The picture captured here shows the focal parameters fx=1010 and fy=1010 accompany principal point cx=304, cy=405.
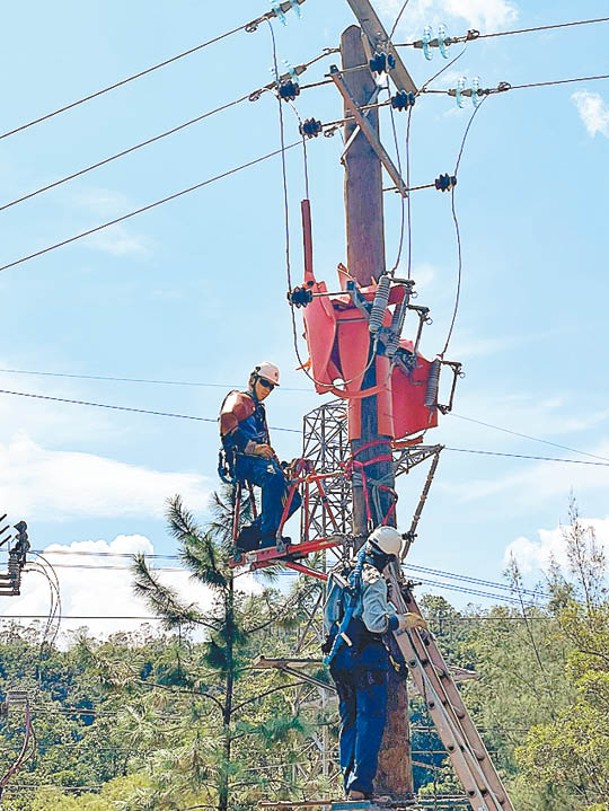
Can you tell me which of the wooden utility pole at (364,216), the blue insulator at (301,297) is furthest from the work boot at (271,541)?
the blue insulator at (301,297)

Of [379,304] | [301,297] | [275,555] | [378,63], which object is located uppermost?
[378,63]

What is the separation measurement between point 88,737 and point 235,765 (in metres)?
44.5

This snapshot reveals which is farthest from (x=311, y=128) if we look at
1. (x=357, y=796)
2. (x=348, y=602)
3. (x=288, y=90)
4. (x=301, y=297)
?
(x=357, y=796)

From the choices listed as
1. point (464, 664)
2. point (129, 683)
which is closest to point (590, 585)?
point (129, 683)

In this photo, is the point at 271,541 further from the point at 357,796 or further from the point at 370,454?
the point at 357,796

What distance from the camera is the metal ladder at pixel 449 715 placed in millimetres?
5766

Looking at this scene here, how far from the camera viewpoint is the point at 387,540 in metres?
6.25

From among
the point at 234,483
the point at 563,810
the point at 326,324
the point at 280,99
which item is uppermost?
the point at 280,99

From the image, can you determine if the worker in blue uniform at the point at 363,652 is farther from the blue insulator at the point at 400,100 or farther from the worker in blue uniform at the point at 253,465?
the blue insulator at the point at 400,100

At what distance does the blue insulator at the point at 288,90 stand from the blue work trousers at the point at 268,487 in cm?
274

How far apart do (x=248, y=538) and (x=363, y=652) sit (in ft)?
6.47

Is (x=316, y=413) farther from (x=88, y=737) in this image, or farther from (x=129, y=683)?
(x=88, y=737)

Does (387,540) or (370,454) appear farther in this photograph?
(370,454)

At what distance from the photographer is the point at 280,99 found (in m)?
7.59
